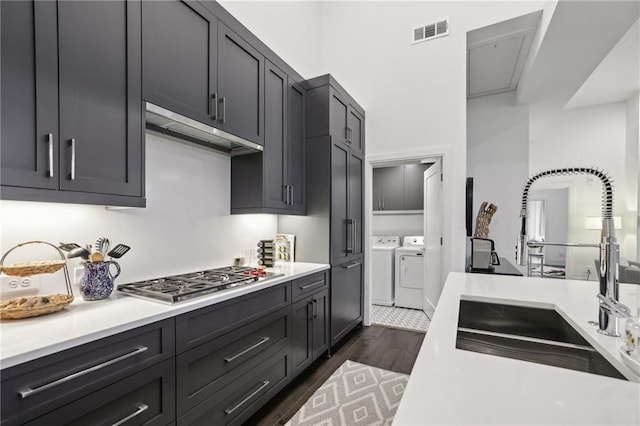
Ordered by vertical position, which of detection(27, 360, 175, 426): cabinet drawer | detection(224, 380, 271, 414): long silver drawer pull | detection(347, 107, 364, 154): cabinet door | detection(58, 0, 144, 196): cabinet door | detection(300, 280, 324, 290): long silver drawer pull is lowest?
detection(224, 380, 271, 414): long silver drawer pull

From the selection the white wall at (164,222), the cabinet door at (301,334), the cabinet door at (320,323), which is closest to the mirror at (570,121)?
the cabinet door at (320,323)

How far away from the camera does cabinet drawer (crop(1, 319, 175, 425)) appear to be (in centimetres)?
87

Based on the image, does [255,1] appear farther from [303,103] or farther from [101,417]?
[101,417]

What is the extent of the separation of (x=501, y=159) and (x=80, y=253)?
187 inches

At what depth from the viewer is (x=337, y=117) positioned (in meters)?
2.93

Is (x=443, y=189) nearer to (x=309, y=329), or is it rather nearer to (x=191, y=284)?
(x=309, y=329)

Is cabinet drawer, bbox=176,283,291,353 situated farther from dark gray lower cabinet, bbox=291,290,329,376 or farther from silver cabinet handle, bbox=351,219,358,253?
silver cabinet handle, bbox=351,219,358,253

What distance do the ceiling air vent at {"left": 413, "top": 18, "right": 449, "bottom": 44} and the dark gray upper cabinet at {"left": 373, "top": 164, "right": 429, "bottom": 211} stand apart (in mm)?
1794

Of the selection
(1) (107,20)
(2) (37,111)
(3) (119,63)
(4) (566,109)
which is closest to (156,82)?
(3) (119,63)

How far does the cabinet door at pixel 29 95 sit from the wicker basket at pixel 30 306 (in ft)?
1.57

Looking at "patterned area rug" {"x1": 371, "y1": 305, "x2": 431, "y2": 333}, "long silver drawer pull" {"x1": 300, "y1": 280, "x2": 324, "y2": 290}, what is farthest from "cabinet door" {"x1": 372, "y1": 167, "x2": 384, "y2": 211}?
"long silver drawer pull" {"x1": 300, "y1": 280, "x2": 324, "y2": 290}

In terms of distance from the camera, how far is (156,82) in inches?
60.3

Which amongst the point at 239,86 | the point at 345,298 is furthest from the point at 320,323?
the point at 239,86

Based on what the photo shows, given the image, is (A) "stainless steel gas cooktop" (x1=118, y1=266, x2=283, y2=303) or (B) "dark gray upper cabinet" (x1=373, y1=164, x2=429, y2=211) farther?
(B) "dark gray upper cabinet" (x1=373, y1=164, x2=429, y2=211)
